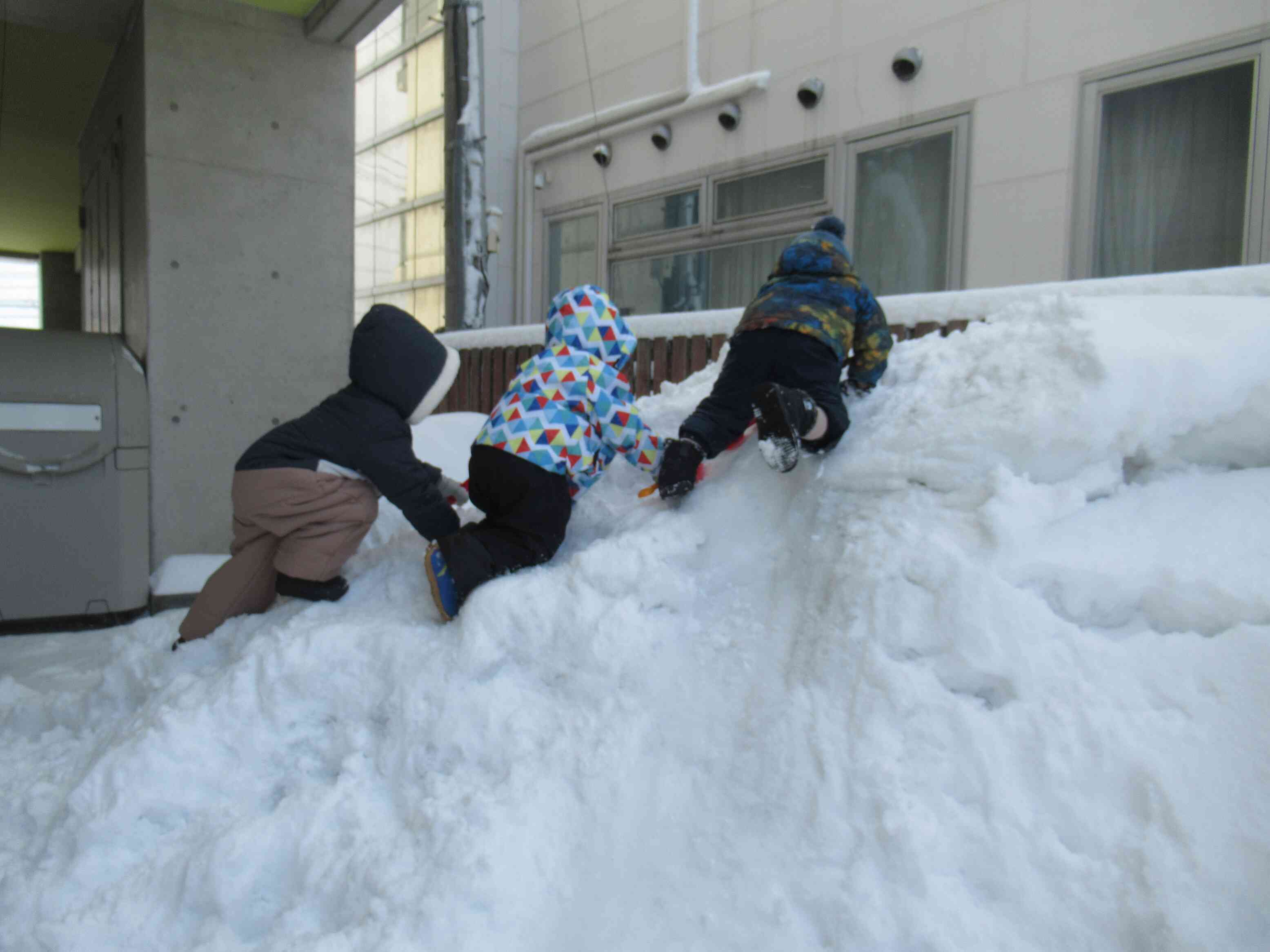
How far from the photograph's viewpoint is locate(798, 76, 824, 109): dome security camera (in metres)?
7.01

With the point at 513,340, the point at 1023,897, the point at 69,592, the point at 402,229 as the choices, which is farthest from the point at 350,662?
the point at 402,229

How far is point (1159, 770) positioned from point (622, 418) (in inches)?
67.1

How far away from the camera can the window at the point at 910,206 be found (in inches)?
243

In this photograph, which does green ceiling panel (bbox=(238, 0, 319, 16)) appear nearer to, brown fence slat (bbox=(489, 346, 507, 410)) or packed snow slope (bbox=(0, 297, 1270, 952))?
brown fence slat (bbox=(489, 346, 507, 410))

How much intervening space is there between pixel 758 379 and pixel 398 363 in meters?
1.20

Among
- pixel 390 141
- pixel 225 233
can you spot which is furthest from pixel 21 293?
pixel 225 233

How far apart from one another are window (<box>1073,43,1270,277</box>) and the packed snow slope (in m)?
3.42

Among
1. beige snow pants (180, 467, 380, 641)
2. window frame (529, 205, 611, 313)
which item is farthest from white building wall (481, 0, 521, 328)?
beige snow pants (180, 467, 380, 641)

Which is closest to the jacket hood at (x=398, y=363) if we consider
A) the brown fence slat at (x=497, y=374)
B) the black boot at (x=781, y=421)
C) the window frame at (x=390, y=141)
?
the black boot at (x=781, y=421)

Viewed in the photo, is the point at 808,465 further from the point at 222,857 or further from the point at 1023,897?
the point at 222,857

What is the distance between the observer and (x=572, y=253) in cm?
996

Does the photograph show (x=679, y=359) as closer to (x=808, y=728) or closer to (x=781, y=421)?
(x=781, y=421)

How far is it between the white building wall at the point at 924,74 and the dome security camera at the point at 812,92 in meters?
0.05

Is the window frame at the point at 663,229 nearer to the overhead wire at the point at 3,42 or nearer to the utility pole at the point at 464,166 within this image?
the utility pole at the point at 464,166
